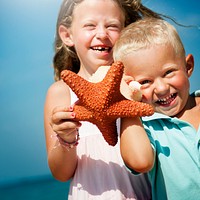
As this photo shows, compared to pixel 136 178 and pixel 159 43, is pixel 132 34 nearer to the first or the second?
pixel 159 43

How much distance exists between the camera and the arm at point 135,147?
109cm

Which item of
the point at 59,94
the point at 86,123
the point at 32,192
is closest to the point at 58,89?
the point at 59,94

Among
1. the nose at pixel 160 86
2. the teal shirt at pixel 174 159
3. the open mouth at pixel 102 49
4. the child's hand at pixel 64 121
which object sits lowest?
the teal shirt at pixel 174 159

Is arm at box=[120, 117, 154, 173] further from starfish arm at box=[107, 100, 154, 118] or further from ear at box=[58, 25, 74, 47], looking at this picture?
ear at box=[58, 25, 74, 47]

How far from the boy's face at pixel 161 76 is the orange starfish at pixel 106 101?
0.22 meters

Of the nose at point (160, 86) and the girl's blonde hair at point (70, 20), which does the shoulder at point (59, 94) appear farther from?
the nose at point (160, 86)

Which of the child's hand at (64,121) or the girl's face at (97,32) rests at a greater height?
the girl's face at (97,32)

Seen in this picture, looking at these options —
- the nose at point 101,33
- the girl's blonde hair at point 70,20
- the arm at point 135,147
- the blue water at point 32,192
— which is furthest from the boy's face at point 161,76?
the blue water at point 32,192

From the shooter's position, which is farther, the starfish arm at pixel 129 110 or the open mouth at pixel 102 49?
the open mouth at pixel 102 49

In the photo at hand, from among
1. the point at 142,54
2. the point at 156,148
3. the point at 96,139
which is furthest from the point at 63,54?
the point at 156,148

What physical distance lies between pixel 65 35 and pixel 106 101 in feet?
2.98

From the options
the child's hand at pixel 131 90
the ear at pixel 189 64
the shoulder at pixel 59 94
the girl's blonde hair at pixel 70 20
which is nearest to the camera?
the child's hand at pixel 131 90

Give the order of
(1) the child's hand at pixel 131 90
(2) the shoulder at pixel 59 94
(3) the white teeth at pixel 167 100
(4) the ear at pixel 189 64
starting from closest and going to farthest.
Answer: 1. (1) the child's hand at pixel 131 90
2. (3) the white teeth at pixel 167 100
3. (4) the ear at pixel 189 64
4. (2) the shoulder at pixel 59 94

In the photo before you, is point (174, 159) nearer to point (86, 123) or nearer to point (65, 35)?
point (86, 123)
